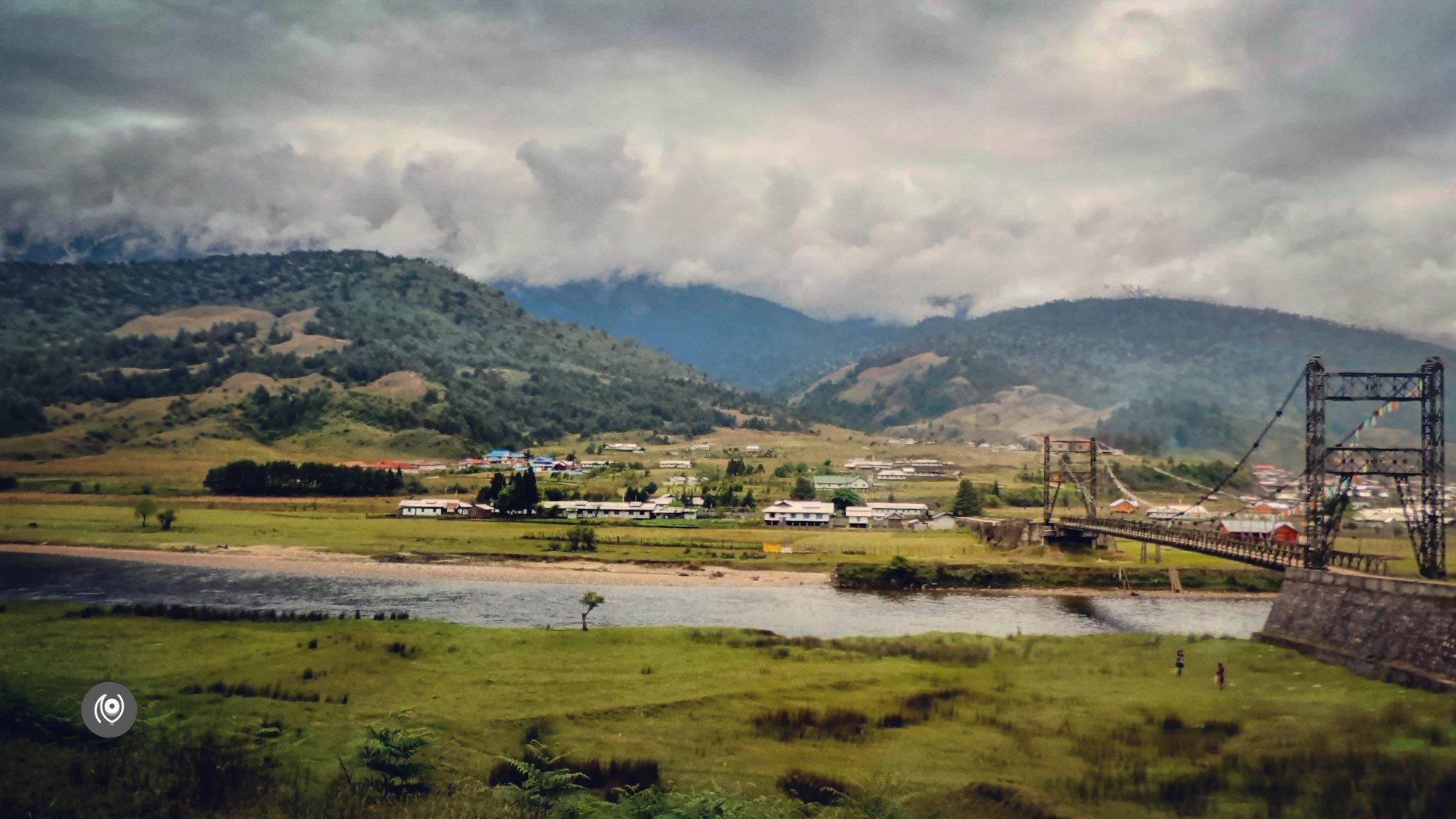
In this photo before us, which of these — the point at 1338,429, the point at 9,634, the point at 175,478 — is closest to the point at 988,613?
the point at 9,634

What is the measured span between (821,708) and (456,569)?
5403cm

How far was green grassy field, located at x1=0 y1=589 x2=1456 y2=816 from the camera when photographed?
24.5 m

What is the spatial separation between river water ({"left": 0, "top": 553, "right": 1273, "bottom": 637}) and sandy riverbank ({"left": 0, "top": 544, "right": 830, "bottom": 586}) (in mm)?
1906

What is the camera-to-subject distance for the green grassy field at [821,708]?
24.5 metres

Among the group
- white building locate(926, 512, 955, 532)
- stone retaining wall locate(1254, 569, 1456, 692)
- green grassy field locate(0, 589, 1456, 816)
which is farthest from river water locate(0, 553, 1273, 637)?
white building locate(926, 512, 955, 532)

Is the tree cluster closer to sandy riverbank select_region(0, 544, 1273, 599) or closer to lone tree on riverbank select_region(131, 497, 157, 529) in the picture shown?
lone tree on riverbank select_region(131, 497, 157, 529)

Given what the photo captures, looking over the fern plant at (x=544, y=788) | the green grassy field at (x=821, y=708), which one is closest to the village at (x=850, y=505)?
the green grassy field at (x=821, y=708)

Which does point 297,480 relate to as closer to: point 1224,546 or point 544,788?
point 1224,546

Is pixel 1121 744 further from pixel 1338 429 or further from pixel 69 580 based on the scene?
pixel 1338 429

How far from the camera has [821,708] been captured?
3238 centimetres

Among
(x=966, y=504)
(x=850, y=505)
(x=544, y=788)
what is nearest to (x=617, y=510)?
(x=850, y=505)

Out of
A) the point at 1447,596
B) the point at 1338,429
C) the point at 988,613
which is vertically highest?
the point at 1338,429

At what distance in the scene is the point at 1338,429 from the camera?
194125 millimetres

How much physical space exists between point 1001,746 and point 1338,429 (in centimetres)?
20015
